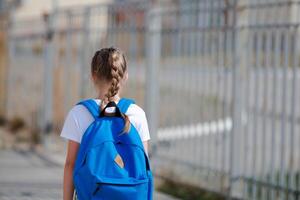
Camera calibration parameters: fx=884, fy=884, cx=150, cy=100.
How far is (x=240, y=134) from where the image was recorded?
839 cm

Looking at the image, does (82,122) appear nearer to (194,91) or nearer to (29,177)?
(194,91)

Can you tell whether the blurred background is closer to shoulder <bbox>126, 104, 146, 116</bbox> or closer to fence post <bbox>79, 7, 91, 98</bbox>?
fence post <bbox>79, 7, 91, 98</bbox>

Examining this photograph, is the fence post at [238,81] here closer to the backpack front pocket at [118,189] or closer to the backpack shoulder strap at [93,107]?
the backpack shoulder strap at [93,107]

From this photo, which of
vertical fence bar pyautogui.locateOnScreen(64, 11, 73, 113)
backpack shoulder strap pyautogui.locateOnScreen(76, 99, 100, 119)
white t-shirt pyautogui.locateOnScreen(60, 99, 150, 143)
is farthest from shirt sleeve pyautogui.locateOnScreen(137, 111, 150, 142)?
vertical fence bar pyautogui.locateOnScreen(64, 11, 73, 113)

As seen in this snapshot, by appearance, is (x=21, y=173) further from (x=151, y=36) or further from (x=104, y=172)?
(x=104, y=172)

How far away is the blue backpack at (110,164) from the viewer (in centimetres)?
475

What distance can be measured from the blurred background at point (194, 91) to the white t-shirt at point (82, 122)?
9.29 feet

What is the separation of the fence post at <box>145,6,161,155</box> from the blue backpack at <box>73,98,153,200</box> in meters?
5.49

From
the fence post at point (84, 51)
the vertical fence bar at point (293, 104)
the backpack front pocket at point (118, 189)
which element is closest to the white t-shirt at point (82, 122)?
the backpack front pocket at point (118, 189)

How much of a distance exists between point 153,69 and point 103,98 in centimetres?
548

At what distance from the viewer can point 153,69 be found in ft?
34.3

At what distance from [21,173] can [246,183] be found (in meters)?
3.15

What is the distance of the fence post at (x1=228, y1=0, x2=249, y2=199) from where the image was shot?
8.36m

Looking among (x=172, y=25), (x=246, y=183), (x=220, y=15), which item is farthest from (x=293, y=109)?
(x=172, y=25)
